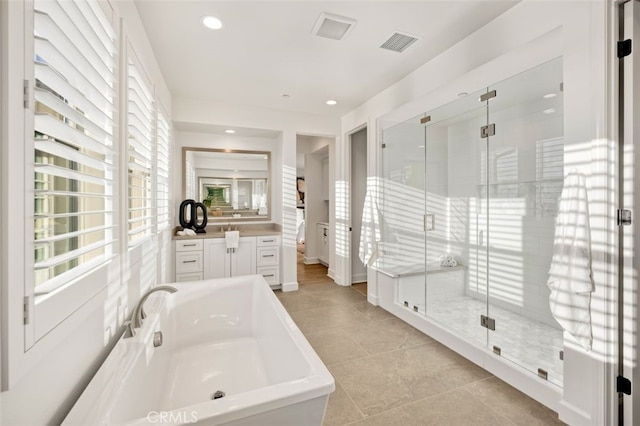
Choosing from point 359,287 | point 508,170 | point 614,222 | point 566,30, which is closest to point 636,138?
point 614,222

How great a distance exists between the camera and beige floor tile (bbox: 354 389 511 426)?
174 cm

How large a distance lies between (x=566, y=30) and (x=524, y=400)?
233cm

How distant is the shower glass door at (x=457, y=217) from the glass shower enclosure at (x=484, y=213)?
1 cm

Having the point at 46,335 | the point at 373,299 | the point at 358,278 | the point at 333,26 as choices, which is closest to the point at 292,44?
the point at 333,26

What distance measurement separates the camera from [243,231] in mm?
4629

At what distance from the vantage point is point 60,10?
1.00 meters

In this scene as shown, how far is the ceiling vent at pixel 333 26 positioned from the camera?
2.17 meters

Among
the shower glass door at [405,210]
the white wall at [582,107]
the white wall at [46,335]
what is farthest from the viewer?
the shower glass door at [405,210]

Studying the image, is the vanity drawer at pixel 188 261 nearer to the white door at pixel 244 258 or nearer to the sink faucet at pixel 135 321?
the white door at pixel 244 258

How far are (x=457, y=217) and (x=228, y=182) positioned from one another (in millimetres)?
3383

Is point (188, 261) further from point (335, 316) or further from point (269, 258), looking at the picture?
point (335, 316)

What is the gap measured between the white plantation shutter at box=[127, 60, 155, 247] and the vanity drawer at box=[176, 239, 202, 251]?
150cm

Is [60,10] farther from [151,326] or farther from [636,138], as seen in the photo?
[636,138]

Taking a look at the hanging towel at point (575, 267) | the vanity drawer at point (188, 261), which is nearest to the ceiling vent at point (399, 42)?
the hanging towel at point (575, 267)
